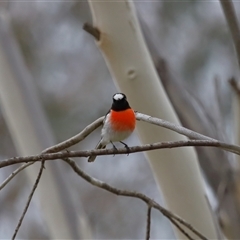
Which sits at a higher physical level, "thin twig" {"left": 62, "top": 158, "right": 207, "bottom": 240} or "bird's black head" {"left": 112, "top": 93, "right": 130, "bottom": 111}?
"bird's black head" {"left": 112, "top": 93, "right": 130, "bottom": 111}

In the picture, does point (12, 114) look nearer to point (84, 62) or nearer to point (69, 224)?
point (69, 224)

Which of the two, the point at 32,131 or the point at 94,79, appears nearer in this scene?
the point at 32,131

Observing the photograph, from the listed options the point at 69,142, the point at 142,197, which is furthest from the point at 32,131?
the point at 69,142

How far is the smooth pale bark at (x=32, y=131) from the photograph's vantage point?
1688 millimetres

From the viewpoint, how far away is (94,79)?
4836 mm

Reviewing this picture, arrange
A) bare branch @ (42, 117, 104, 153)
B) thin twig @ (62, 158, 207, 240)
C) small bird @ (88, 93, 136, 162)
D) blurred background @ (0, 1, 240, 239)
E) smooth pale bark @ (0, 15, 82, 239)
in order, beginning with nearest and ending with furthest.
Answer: bare branch @ (42, 117, 104, 153)
thin twig @ (62, 158, 207, 240)
small bird @ (88, 93, 136, 162)
smooth pale bark @ (0, 15, 82, 239)
blurred background @ (0, 1, 240, 239)

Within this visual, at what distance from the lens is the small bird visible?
47.9 inches

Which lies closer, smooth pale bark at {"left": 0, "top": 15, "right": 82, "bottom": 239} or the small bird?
the small bird

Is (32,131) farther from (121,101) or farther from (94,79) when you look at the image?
(94,79)

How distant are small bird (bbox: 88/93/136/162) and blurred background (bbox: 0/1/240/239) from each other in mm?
2905

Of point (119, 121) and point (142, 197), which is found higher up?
point (119, 121)

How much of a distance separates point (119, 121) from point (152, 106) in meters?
0.12

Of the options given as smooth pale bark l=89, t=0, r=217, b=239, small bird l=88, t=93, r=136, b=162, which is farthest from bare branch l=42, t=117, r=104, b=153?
smooth pale bark l=89, t=0, r=217, b=239

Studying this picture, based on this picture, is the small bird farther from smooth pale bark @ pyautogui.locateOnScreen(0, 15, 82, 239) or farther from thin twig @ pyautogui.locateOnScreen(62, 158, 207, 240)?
smooth pale bark @ pyautogui.locateOnScreen(0, 15, 82, 239)
